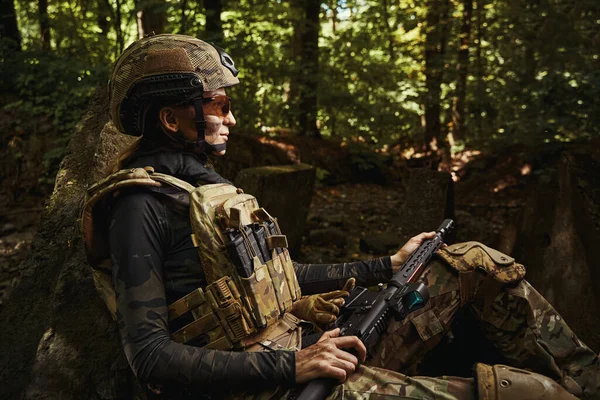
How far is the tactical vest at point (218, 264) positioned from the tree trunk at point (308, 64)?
8.39 metres

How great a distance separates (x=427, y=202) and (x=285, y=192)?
183cm

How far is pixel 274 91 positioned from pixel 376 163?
2.77 m

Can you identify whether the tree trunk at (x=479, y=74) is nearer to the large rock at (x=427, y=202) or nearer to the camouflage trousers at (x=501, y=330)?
the large rock at (x=427, y=202)

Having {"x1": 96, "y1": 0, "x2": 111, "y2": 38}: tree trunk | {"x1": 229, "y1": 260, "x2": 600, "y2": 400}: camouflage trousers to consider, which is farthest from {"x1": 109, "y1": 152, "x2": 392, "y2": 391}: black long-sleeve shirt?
{"x1": 96, "y1": 0, "x2": 111, "y2": 38}: tree trunk

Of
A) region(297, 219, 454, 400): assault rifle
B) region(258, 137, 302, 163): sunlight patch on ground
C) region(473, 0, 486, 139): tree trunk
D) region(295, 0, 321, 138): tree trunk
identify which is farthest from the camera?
region(295, 0, 321, 138): tree trunk

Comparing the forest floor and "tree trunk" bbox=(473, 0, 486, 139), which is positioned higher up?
"tree trunk" bbox=(473, 0, 486, 139)

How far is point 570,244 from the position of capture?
4.20 meters

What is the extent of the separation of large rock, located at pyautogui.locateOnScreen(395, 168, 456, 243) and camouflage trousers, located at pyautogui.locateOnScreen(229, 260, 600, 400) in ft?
11.3

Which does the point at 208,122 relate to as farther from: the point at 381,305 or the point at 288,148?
the point at 288,148

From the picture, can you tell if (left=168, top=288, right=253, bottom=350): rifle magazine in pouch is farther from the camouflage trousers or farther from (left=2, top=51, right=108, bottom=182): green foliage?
(left=2, top=51, right=108, bottom=182): green foliage

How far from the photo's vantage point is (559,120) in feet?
20.0

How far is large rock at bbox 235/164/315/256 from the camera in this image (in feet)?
19.1

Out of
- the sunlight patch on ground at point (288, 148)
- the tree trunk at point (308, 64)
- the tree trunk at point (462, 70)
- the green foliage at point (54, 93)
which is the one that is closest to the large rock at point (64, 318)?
the green foliage at point (54, 93)

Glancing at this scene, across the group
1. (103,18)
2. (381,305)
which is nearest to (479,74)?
(381,305)
